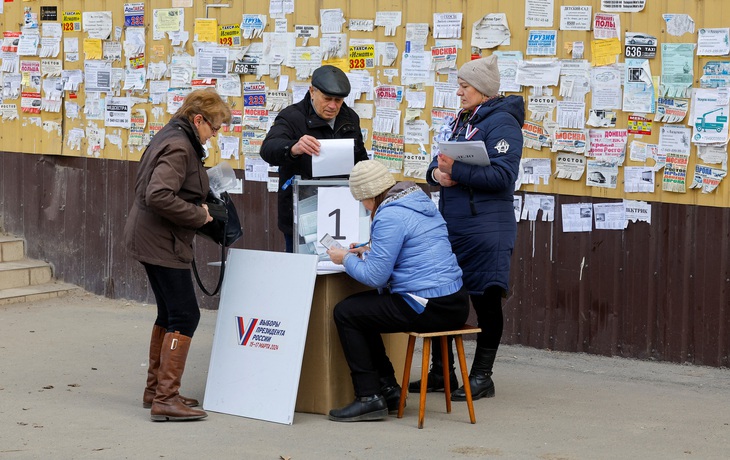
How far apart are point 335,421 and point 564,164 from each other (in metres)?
2.74

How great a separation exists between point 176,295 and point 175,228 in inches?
14.6

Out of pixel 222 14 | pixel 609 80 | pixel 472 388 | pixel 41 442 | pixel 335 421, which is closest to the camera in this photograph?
pixel 41 442

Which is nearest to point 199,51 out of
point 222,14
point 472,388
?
point 222,14

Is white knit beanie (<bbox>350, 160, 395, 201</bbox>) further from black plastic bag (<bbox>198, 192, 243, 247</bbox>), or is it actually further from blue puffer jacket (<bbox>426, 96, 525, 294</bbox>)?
black plastic bag (<bbox>198, 192, 243, 247</bbox>)

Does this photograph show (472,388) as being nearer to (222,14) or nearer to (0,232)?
(222,14)

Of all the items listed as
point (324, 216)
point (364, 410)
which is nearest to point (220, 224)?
point (324, 216)

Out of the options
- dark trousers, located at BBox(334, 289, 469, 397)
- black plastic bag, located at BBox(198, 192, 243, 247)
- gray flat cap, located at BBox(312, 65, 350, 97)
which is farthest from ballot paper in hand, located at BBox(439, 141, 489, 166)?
black plastic bag, located at BBox(198, 192, 243, 247)

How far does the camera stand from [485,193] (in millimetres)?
6656

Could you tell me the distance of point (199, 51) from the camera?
9.42m

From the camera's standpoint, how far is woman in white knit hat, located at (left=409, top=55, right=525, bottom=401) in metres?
6.57

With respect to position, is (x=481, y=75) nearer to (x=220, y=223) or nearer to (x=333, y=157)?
(x=333, y=157)

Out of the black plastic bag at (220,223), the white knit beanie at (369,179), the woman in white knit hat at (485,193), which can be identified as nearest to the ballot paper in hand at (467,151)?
the woman in white knit hat at (485,193)

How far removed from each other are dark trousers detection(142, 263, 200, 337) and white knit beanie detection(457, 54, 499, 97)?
1.97 metres

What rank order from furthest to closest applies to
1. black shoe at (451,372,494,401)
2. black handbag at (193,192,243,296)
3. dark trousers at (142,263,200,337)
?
black shoe at (451,372,494,401), black handbag at (193,192,243,296), dark trousers at (142,263,200,337)
